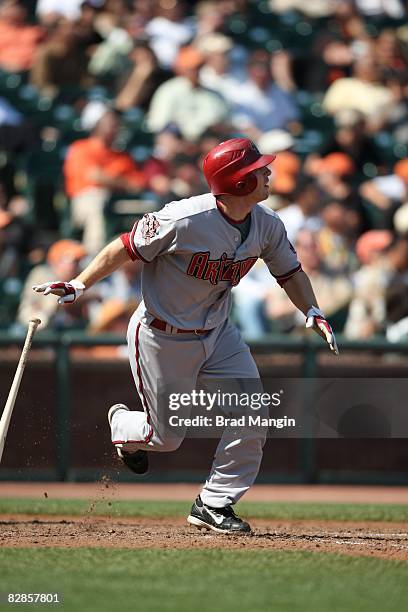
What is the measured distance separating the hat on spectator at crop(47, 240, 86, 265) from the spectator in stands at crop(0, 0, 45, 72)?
2.72m

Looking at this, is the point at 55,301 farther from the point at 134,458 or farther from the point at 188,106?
the point at 134,458

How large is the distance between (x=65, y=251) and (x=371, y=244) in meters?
2.66

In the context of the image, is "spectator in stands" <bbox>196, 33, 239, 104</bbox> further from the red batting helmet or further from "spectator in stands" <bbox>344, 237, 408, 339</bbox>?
the red batting helmet

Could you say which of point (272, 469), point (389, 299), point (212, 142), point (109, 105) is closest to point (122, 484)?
point (272, 469)

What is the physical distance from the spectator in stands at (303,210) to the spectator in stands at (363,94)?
2018 millimetres

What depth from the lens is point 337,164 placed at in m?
11.6

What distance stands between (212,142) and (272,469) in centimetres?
324

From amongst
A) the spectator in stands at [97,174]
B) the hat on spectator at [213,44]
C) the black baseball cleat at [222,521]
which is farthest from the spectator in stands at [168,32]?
the black baseball cleat at [222,521]

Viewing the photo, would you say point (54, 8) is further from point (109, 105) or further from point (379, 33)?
point (379, 33)

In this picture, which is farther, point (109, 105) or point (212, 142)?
point (109, 105)

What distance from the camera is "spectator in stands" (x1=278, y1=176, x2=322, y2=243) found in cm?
1058

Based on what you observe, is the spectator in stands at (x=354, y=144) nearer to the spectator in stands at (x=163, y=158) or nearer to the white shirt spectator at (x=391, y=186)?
the white shirt spectator at (x=391, y=186)

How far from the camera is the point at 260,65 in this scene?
12.2 meters

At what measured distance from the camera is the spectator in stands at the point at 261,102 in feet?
40.0
